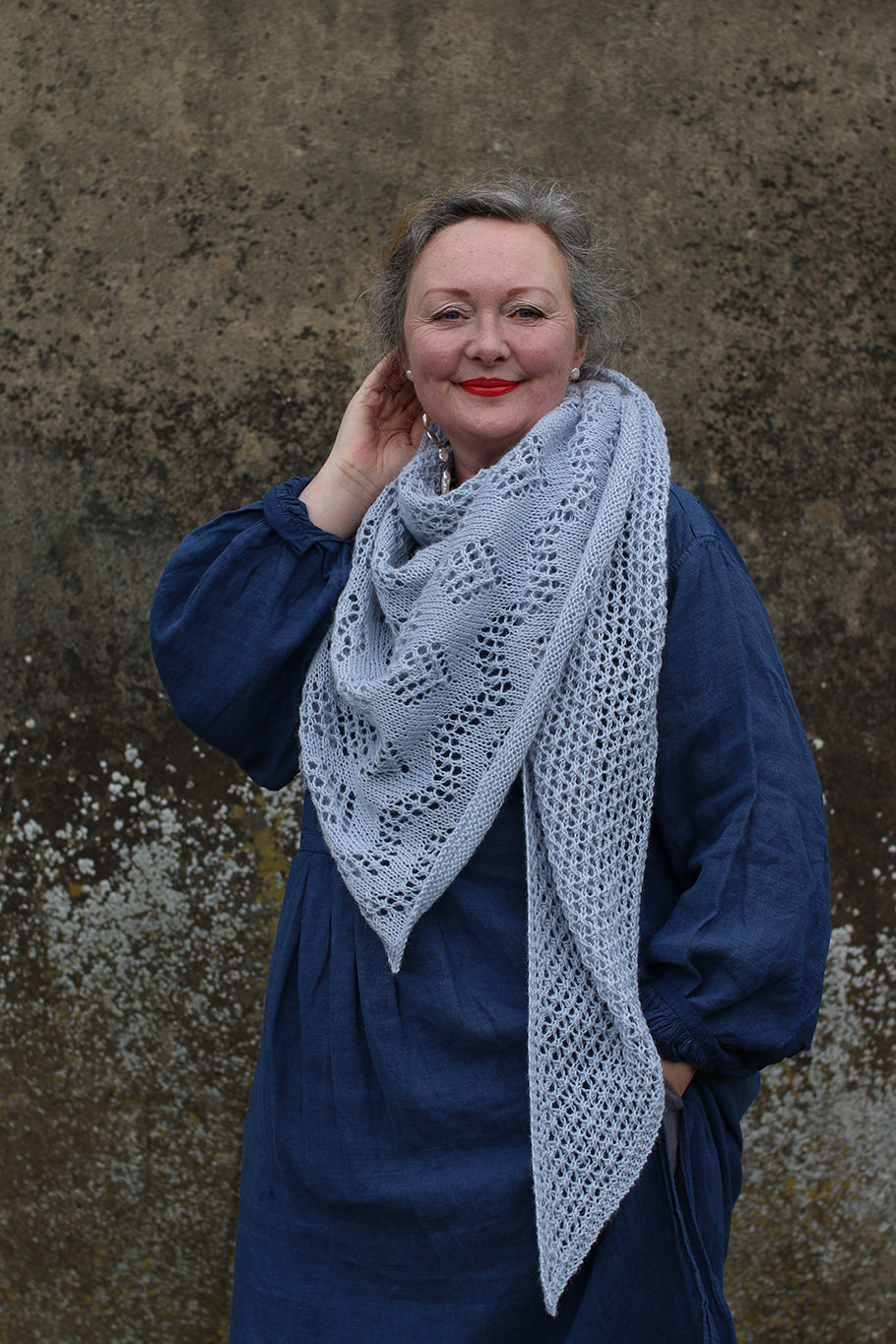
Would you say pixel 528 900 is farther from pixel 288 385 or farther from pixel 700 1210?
pixel 288 385

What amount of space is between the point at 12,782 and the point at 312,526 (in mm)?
1007

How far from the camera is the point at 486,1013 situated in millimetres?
1172

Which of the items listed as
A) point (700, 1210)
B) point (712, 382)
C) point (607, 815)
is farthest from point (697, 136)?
point (700, 1210)

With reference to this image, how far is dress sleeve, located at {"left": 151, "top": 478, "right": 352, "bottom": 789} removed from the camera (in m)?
1.29

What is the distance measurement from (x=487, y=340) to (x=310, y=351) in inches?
29.3

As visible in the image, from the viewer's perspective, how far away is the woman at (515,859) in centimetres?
110

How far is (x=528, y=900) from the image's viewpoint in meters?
1.13

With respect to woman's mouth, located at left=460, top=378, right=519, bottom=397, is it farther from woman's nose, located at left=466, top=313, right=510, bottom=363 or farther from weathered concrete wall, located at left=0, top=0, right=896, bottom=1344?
weathered concrete wall, located at left=0, top=0, right=896, bottom=1344

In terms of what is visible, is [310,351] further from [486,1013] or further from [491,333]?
[486,1013]

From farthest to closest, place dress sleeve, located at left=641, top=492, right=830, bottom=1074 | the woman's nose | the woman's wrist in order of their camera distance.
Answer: the woman's wrist → the woman's nose → dress sleeve, located at left=641, top=492, right=830, bottom=1074

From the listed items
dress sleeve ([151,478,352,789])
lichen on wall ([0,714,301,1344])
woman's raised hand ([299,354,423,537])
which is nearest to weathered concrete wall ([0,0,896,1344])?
lichen on wall ([0,714,301,1344])

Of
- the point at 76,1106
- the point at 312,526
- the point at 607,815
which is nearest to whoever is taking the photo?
the point at 607,815

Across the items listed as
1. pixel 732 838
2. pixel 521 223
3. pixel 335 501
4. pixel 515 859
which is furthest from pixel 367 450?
pixel 732 838

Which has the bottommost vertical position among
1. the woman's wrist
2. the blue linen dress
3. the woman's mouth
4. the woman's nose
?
the blue linen dress
